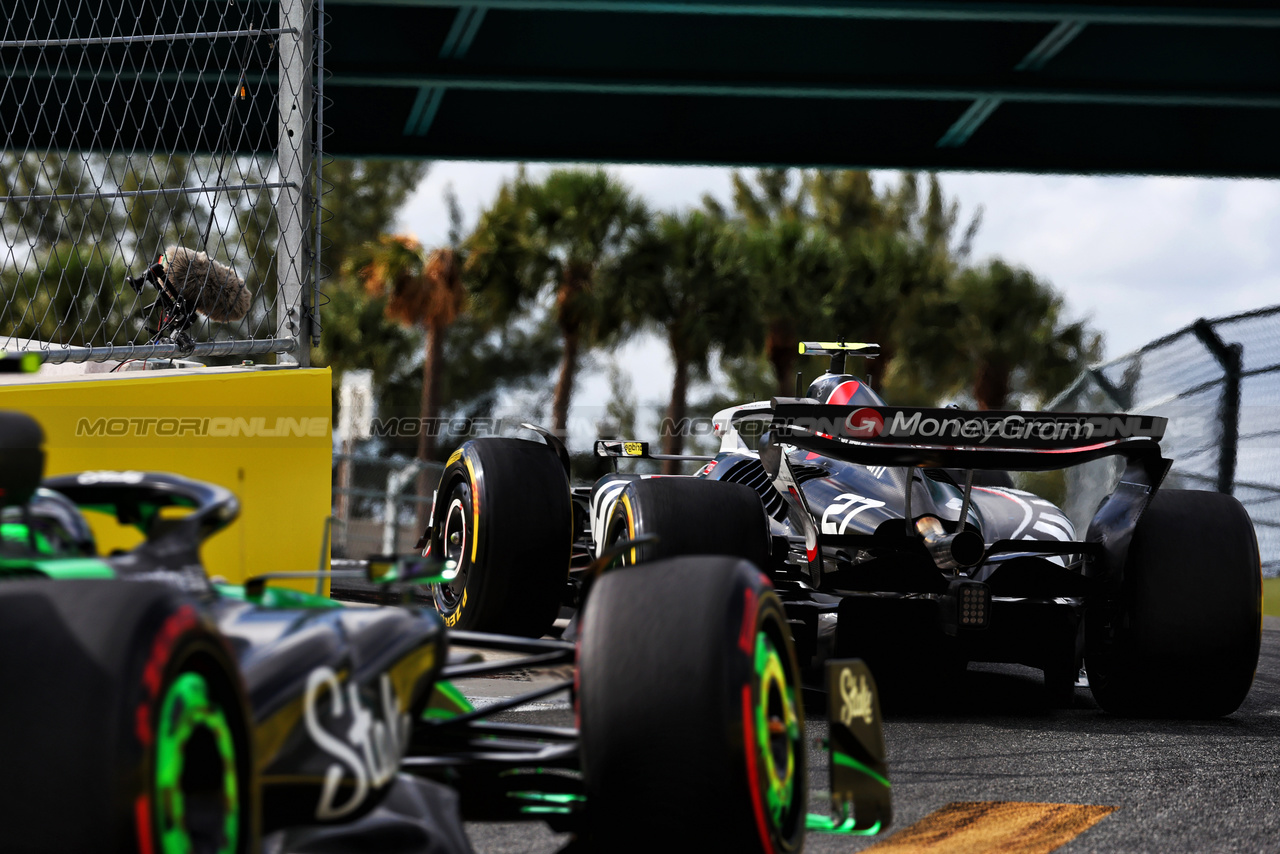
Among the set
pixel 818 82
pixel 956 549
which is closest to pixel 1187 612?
pixel 956 549

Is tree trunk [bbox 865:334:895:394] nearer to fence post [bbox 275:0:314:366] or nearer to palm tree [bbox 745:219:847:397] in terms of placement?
palm tree [bbox 745:219:847:397]

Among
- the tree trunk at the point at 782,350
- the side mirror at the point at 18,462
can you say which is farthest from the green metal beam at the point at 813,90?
the tree trunk at the point at 782,350

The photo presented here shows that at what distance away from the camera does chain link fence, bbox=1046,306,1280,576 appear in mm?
10633

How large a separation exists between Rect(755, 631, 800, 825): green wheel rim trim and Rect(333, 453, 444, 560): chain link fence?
16.7 m

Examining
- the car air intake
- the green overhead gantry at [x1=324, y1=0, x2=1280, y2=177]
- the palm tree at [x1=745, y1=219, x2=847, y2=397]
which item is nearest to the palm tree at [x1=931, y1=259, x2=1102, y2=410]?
the palm tree at [x1=745, y1=219, x2=847, y2=397]

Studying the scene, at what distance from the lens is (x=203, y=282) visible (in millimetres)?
4945

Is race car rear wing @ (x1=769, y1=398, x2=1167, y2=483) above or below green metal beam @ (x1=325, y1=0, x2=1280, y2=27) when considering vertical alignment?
below

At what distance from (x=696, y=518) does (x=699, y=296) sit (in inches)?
868

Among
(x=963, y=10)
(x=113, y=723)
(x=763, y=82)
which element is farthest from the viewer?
(x=763, y=82)

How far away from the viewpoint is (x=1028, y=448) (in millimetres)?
4910

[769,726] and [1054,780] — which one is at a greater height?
[769,726]

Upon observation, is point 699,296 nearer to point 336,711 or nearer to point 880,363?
point 880,363

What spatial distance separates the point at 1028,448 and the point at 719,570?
275 cm

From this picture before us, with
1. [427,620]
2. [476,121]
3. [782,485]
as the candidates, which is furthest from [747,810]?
[476,121]
